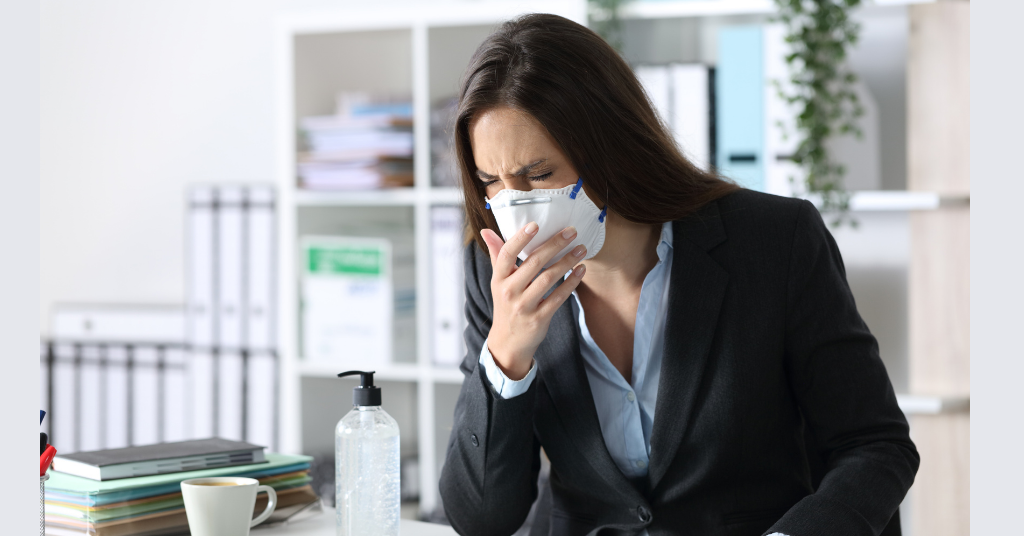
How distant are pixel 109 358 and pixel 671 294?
240 cm

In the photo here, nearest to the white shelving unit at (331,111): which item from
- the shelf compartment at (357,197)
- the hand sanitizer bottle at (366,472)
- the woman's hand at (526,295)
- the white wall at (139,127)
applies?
the shelf compartment at (357,197)

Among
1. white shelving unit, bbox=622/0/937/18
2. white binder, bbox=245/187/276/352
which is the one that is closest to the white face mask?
white shelving unit, bbox=622/0/937/18

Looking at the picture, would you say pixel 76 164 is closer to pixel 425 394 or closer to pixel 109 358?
pixel 109 358

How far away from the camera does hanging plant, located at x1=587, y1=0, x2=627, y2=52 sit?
2.21m

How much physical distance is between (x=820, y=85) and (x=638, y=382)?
1044 mm

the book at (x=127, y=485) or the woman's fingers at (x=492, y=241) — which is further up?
the woman's fingers at (x=492, y=241)

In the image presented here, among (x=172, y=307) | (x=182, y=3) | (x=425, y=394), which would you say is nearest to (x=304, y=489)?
(x=425, y=394)

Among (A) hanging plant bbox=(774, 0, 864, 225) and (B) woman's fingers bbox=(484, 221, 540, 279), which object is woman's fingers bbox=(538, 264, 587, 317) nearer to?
(B) woman's fingers bbox=(484, 221, 540, 279)

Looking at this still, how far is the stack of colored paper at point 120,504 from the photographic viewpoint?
3.60 feet

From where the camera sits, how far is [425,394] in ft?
7.97

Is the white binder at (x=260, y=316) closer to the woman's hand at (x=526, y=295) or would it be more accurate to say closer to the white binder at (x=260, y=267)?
the white binder at (x=260, y=267)

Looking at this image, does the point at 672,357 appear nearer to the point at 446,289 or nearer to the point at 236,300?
the point at 446,289

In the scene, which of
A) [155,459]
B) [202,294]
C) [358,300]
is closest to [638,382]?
[155,459]

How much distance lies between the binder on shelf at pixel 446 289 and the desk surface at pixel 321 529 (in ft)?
3.83
